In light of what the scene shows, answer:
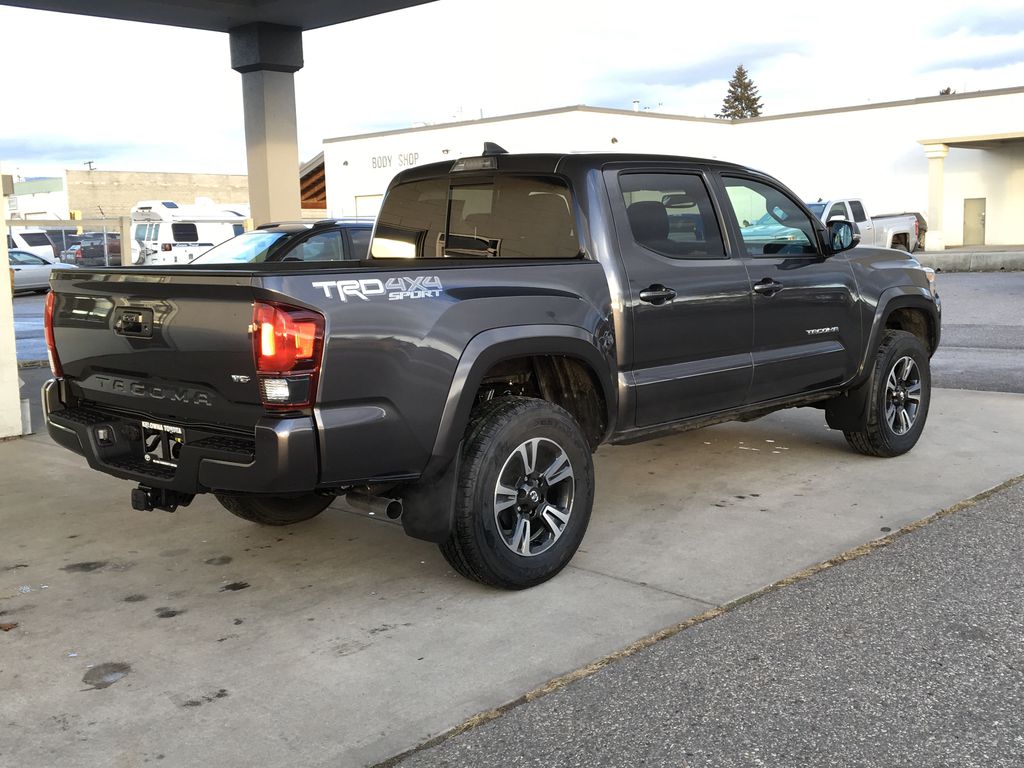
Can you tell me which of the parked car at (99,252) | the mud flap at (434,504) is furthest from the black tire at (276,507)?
the parked car at (99,252)

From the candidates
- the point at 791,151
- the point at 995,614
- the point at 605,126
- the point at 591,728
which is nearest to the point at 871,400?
the point at 995,614

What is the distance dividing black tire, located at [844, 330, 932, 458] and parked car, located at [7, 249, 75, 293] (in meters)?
25.3

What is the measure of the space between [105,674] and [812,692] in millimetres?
2543

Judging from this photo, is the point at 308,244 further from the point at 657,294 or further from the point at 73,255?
the point at 73,255

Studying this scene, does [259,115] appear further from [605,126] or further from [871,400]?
[605,126]

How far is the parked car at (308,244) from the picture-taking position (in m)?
10.7

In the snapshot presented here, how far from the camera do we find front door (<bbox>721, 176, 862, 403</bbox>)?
596 cm

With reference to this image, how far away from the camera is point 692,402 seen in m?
5.53

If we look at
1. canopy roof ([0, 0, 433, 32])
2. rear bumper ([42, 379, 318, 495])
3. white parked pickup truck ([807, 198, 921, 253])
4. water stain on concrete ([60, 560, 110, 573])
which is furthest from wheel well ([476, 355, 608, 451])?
white parked pickup truck ([807, 198, 921, 253])

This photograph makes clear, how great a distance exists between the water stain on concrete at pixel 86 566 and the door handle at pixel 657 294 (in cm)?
295

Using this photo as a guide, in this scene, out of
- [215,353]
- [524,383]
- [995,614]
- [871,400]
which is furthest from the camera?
[871,400]

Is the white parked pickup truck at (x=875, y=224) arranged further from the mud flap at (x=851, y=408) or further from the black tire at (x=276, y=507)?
the black tire at (x=276, y=507)

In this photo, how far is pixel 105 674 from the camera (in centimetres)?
390

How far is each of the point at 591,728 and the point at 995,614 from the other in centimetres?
192
